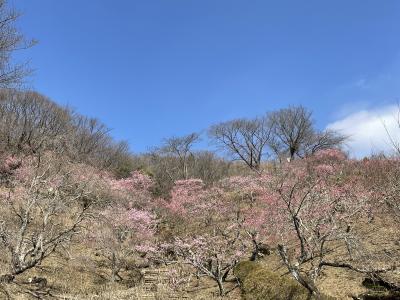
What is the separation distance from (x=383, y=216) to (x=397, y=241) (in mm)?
3954

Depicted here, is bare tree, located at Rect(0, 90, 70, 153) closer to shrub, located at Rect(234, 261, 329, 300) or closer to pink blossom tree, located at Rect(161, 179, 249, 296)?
pink blossom tree, located at Rect(161, 179, 249, 296)

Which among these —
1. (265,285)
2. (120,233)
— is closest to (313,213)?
(265,285)

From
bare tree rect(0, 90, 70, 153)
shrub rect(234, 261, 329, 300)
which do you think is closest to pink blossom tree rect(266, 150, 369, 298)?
shrub rect(234, 261, 329, 300)

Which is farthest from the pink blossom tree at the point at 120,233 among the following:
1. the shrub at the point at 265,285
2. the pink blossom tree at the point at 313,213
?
the pink blossom tree at the point at 313,213

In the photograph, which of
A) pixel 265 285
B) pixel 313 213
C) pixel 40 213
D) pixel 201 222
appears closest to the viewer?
pixel 265 285

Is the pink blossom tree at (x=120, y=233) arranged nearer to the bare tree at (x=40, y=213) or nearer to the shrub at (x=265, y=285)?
the bare tree at (x=40, y=213)

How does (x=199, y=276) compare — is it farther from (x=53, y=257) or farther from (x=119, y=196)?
(x=119, y=196)

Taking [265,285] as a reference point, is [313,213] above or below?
above

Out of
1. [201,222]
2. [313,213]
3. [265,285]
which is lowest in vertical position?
[265,285]

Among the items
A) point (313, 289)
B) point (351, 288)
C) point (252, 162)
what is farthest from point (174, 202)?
point (252, 162)

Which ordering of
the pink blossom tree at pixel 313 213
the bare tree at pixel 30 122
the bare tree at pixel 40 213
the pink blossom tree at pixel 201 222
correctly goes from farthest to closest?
the bare tree at pixel 30 122, the pink blossom tree at pixel 201 222, the bare tree at pixel 40 213, the pink blossom tree at pixel 313 213

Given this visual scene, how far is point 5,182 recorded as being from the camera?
28.6 meters

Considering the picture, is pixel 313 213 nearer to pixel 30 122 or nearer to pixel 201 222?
pixel 201 222

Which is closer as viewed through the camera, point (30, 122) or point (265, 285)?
point (265, 285)
